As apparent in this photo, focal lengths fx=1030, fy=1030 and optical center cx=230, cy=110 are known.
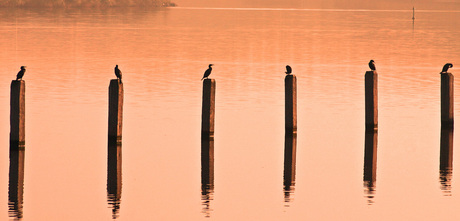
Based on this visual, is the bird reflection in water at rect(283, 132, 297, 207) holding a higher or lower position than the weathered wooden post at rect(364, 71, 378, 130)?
lower

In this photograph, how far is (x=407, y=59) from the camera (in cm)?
6272

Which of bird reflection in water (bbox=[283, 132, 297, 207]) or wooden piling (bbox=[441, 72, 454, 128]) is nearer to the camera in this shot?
bird reflection in water (bbox=[283, 132, 297, 207])

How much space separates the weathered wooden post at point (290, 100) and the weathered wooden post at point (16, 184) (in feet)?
22.3

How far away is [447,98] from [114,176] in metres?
9.82

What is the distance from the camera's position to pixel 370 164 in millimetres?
24812

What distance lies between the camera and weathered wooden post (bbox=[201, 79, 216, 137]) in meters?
25.2

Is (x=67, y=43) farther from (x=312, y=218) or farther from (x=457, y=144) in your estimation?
(x=312, y=218)

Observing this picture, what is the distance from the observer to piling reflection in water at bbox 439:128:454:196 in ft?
73.9

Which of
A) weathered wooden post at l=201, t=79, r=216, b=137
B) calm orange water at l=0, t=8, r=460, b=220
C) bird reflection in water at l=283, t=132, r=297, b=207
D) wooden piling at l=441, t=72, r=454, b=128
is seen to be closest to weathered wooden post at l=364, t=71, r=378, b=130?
calm orange water at l=0, t=8, r=460, b=220

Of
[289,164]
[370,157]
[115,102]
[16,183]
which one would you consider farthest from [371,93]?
[16,183]

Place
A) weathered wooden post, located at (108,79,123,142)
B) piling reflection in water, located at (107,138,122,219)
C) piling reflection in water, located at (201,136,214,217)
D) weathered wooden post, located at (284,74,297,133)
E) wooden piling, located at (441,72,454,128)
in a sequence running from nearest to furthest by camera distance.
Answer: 1. piling reflection in water, located at (107,138,122,219)
2. piling reflection in water, located at (201,136,214,217)
3. weathered wooden post, located at (108,79,123,142)
4. weathered wooden post, located at (284,74,297,133)
5. wooden piling, located at (441,72,454,128)

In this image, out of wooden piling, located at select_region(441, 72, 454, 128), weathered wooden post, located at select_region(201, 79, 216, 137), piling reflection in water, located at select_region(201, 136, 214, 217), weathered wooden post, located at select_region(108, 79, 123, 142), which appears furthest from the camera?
wooden piling, located at select_region(441, 72, 454, 128)

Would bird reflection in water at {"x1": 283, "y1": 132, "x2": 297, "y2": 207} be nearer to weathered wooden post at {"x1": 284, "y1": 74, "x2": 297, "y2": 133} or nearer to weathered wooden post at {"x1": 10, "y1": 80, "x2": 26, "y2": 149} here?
weathered wooden post at {"x1": 284, "y1": 74, "x2": 297, "y2": 133}

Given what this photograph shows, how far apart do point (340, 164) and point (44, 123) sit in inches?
403
